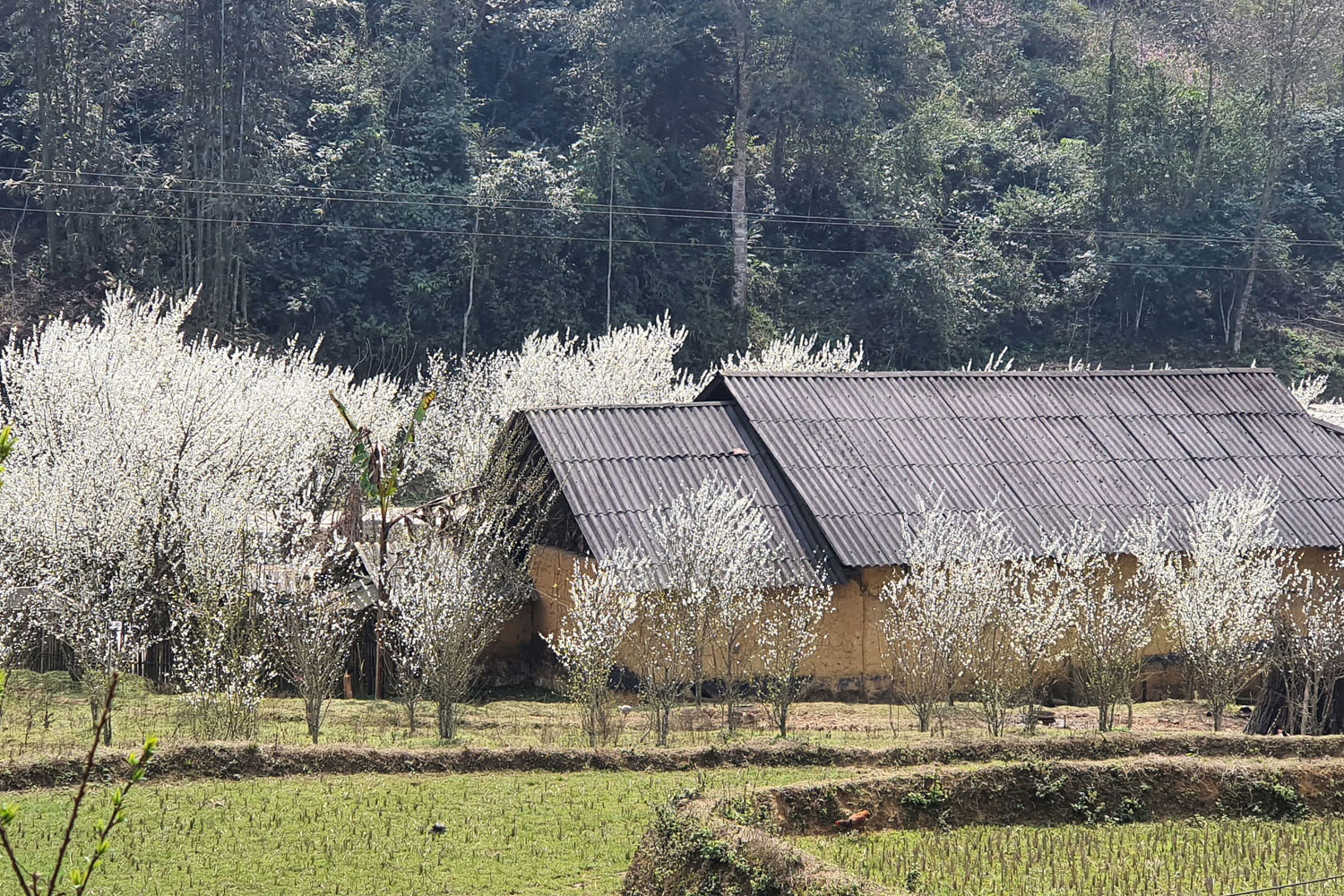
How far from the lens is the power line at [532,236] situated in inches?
1486

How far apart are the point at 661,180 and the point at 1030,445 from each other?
2668 centimetres

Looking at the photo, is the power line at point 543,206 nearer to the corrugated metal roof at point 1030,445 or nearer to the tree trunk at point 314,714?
the corrugated metal roof at point 1030,445

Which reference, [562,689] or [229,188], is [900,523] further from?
[229,188]

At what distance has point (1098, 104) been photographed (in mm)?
48156

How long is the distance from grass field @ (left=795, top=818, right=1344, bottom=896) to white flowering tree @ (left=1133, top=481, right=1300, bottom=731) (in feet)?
12.3

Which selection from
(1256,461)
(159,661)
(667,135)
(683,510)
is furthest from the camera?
(667,135)

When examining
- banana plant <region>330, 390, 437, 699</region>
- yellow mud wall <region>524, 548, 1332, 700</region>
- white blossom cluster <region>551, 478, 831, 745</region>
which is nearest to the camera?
white blossom cluster <region>551, 478, 831, 745</region>

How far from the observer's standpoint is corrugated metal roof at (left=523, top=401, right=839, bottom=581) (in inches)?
679

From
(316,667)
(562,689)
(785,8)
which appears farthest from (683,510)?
(785,8)

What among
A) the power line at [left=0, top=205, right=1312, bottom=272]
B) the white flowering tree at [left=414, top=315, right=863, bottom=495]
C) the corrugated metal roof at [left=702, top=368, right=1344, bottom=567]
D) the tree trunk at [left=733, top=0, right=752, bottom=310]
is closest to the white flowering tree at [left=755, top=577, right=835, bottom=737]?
the corrugated metal roof at [left=702, top=368, right=1344, bottom=567]

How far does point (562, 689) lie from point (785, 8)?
3132 cm

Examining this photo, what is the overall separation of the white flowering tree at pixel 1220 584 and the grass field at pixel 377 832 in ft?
16.7

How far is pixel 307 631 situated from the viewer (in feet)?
46.7

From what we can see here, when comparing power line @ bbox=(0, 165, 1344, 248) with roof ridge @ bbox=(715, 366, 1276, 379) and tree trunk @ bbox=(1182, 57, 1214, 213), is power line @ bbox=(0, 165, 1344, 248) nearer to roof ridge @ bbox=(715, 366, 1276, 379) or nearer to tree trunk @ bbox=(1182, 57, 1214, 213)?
tree trunk @ bbox=(1182, 57, 1214, 213)
